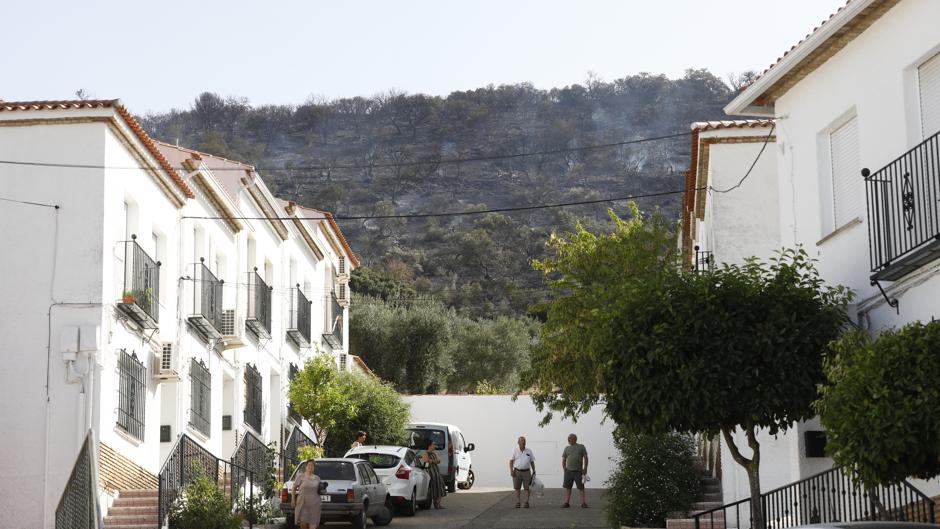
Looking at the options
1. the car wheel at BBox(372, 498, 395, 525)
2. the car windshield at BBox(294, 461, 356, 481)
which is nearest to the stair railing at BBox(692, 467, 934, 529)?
the car windshield at BBox(294, 461, 356, 481)

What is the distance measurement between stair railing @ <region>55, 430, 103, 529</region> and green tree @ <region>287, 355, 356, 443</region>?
13.1 m

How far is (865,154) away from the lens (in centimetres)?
1476

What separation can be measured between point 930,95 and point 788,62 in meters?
2.83

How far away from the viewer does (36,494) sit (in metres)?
19.8

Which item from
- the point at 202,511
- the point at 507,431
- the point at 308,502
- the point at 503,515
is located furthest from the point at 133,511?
the point at 507,431

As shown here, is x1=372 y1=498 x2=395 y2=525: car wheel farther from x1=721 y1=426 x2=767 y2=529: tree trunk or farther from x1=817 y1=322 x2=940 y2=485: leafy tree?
x1=817 y1=322 x2=940 y2=485: leafy tree

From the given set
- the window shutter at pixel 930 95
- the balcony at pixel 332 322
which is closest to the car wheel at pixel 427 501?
the balcony at pixel 332 322

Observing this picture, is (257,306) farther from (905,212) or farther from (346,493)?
(905,212)

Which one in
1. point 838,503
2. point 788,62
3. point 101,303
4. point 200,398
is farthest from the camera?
point 200,398

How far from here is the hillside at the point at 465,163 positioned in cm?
9338

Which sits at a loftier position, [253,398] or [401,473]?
[253,398]

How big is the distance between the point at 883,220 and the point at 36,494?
13.4 m

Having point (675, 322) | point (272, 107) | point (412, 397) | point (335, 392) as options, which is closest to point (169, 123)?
point (272, 107)

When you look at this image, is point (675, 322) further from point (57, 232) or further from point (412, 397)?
point (412, 397)
